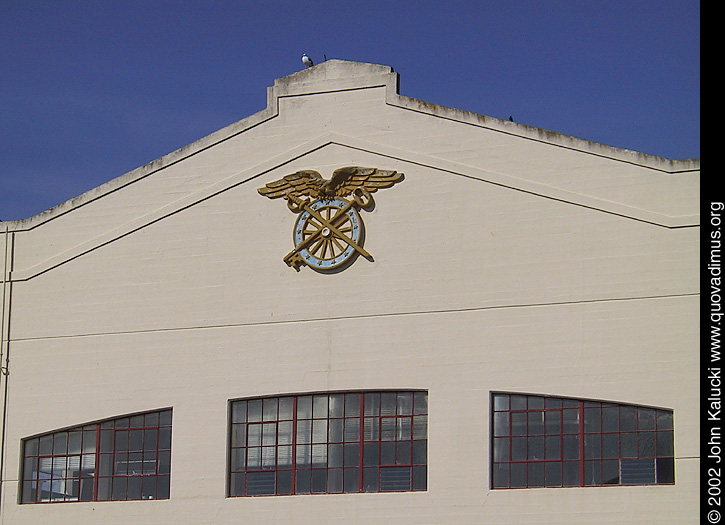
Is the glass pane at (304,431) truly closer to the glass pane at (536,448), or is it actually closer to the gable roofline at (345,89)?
the glass pane at (536,448)

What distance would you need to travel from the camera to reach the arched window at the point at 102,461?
103 ft

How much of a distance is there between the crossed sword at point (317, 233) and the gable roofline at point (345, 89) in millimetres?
2533

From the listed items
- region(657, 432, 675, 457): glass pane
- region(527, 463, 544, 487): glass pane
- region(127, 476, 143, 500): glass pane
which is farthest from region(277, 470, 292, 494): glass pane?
region(657, 432, 675, 457): glass pane

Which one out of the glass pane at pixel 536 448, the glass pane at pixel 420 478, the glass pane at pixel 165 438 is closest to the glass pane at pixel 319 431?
the glass pane at pixel 420 478

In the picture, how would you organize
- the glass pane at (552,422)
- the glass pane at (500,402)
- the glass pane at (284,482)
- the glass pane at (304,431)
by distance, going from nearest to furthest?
the glass pane at (552,422), the glass pane at (500,402), the glass pane at (284,482), the glass pane at (304,431)

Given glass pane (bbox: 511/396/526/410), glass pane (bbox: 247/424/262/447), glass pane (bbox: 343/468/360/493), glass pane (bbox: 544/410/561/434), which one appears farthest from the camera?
glass pane (bbox: 247/424/262/447)

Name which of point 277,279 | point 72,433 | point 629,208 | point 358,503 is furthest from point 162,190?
point 629,208

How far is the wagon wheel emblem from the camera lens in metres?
30.6

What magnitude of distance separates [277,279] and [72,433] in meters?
6.38

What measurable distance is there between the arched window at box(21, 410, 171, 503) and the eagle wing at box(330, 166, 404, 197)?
6.67 meters

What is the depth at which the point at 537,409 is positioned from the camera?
28.7m

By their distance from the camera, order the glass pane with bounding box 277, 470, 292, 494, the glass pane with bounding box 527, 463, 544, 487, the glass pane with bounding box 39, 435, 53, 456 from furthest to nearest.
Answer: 1. the glass pane with bounding box 39, 435, 53, 456
2. the glass pane with bounding box 277, 470, 292, 494
3. the glass pane with bounding box 527, 463, 544, 487

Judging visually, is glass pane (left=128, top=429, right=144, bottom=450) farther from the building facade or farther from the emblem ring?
the emblem ring
